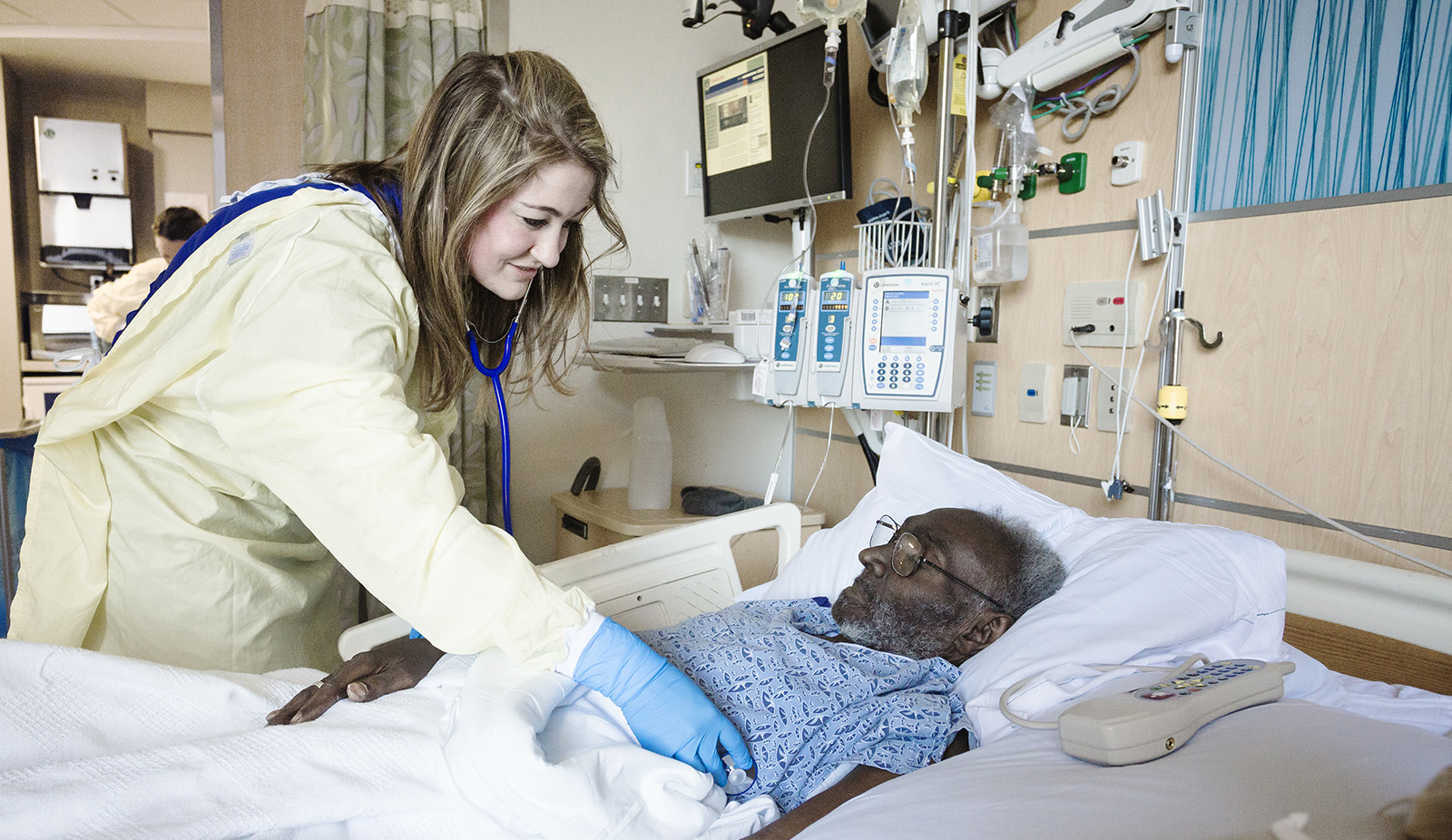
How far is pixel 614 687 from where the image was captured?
958 millimetres

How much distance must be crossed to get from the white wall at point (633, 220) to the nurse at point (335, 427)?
5.01 feet

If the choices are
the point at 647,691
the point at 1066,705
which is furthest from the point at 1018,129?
the point at 647,691

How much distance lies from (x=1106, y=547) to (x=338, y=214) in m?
1.23

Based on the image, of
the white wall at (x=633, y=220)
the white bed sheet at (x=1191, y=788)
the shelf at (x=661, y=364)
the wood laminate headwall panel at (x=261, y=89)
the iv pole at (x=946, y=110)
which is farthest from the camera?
the white wall at (x=633, y=220)

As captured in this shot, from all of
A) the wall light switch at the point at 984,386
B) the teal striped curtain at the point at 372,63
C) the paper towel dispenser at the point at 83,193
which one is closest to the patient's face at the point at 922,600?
the wall light switch at the point at 984,386

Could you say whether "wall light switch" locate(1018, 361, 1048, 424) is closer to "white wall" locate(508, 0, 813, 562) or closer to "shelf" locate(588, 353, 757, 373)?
"shelf" locate(588, 353, 757, 373)

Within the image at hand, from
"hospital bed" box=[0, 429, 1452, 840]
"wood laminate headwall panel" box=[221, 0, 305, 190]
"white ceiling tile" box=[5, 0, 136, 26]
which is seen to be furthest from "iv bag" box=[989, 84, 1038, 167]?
"white ceiling tile" box=[5, 0, 136, 26]

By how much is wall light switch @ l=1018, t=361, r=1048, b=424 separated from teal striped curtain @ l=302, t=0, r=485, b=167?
1.98m

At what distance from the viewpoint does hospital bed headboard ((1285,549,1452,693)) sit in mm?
1190

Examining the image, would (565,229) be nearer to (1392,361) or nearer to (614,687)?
(614,687)

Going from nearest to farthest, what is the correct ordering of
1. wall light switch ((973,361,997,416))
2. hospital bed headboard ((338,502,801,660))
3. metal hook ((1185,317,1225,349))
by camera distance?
hospital bed headboard ((338,502,801,660)), metal hook ((1185,317,1225,349)), wall light switch ((973,361,997,416))

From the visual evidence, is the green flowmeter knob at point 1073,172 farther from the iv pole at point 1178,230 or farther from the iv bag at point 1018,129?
the iv pole at point 1178,230

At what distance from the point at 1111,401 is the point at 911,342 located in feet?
1.53

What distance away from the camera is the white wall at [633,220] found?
112 inches
